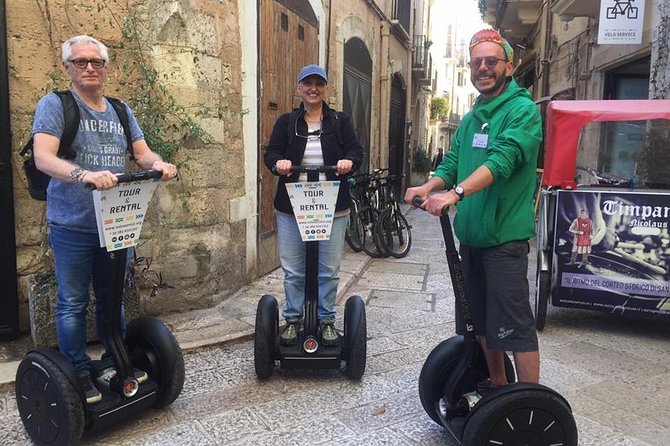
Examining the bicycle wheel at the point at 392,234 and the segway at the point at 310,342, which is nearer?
the segway at the point at 310,342

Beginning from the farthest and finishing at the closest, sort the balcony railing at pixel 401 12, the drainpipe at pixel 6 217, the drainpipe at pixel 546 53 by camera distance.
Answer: the drainpipe at pixel 546 53
the balcony railing at pixel 401 12
the drainpipe at pixel 6 217

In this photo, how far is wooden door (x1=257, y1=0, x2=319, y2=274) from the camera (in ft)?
18.7

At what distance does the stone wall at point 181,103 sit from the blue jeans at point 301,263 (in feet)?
4.35

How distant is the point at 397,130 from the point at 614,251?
1049 centimetres

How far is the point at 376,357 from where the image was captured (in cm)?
398

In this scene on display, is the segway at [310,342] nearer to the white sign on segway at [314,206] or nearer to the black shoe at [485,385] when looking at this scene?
the white sign on segway at [314,206]

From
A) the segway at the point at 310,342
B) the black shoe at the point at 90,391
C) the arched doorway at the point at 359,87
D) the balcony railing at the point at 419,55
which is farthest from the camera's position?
the balcony railing at the point at 419,55

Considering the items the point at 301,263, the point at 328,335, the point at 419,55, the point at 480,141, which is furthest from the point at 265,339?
the point at 419,55

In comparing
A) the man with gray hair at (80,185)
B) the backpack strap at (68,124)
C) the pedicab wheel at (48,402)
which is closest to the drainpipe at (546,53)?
the man with gray hair at (80,185)

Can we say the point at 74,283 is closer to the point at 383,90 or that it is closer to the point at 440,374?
the point at 440,374

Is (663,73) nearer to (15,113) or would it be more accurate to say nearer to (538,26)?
(15,113)

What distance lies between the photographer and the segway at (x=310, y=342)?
342cm

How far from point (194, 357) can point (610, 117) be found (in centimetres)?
364

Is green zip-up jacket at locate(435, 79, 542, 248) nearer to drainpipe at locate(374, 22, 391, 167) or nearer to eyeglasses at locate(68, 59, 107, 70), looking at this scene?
eyeglasses at locate(68, 59, 107, 70)
